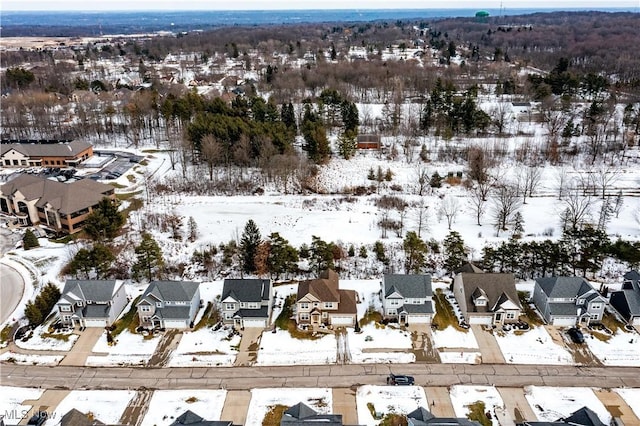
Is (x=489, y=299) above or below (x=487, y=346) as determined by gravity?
above

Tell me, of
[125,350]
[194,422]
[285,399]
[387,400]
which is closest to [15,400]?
[125,350]

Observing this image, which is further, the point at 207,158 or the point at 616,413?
the point at 207,158

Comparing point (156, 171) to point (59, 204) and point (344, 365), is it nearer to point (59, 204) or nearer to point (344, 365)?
point (59, 204)

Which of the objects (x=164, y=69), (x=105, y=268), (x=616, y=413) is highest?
(x=164, y=69)

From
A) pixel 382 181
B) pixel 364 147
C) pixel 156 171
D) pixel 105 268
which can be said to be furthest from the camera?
pixel 364 147

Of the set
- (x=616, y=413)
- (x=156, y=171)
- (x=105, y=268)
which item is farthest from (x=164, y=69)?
(x=616, y=413)

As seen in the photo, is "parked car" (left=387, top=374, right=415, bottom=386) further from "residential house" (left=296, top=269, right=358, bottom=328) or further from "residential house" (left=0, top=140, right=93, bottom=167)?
"residential house" (left=0, top=140, right=93, bottom=167)

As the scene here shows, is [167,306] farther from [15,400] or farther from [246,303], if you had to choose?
[15,400]

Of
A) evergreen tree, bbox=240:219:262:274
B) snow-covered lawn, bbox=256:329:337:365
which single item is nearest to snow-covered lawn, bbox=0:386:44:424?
snow-covered lawn, bbox=256:329:337:365
